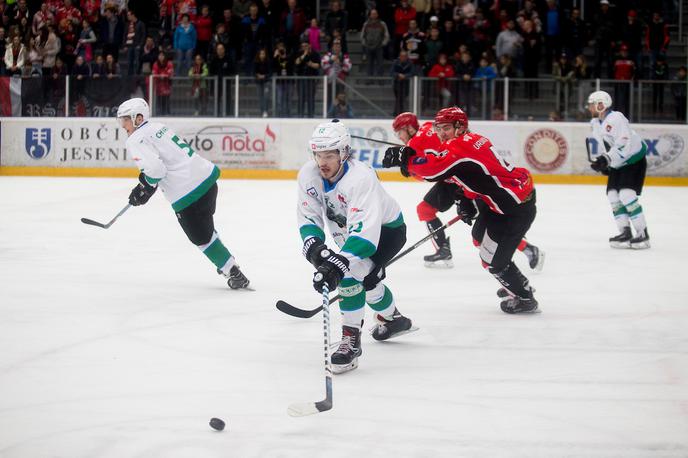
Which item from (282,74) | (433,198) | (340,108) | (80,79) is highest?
(282,74)

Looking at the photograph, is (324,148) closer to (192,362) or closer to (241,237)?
(192,362)

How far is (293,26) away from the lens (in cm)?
1514

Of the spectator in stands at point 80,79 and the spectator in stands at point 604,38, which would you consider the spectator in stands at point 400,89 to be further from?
the spectator in stands at point 80,79

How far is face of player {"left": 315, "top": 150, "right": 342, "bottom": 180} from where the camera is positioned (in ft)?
13.3

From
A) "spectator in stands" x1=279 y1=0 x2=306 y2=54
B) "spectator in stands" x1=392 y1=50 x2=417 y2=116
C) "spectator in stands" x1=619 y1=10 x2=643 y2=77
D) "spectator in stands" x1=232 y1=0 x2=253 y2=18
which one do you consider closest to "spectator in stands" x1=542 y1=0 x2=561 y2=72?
"spectator in stands" x1=619 y1=10 x2=643 y2=77

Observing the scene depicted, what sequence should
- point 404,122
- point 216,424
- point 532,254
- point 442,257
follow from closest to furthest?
point 216,424 < point 404,122 < point 532,254 < point 442,257

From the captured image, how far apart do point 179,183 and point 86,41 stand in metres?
10.3

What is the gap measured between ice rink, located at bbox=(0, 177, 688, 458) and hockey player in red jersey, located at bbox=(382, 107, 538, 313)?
0.90 ft

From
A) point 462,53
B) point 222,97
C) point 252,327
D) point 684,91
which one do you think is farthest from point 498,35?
point 252,327

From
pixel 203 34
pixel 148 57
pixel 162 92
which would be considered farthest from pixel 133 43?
pixel 162 92

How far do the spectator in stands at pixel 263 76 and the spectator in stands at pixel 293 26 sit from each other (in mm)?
808

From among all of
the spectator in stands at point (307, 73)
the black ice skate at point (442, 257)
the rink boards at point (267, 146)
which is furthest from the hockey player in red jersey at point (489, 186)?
the spectator in stands at point (307, 73)

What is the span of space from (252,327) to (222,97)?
9.34 meters

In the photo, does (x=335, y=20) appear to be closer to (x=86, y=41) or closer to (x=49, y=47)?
(x=86, y=41)
